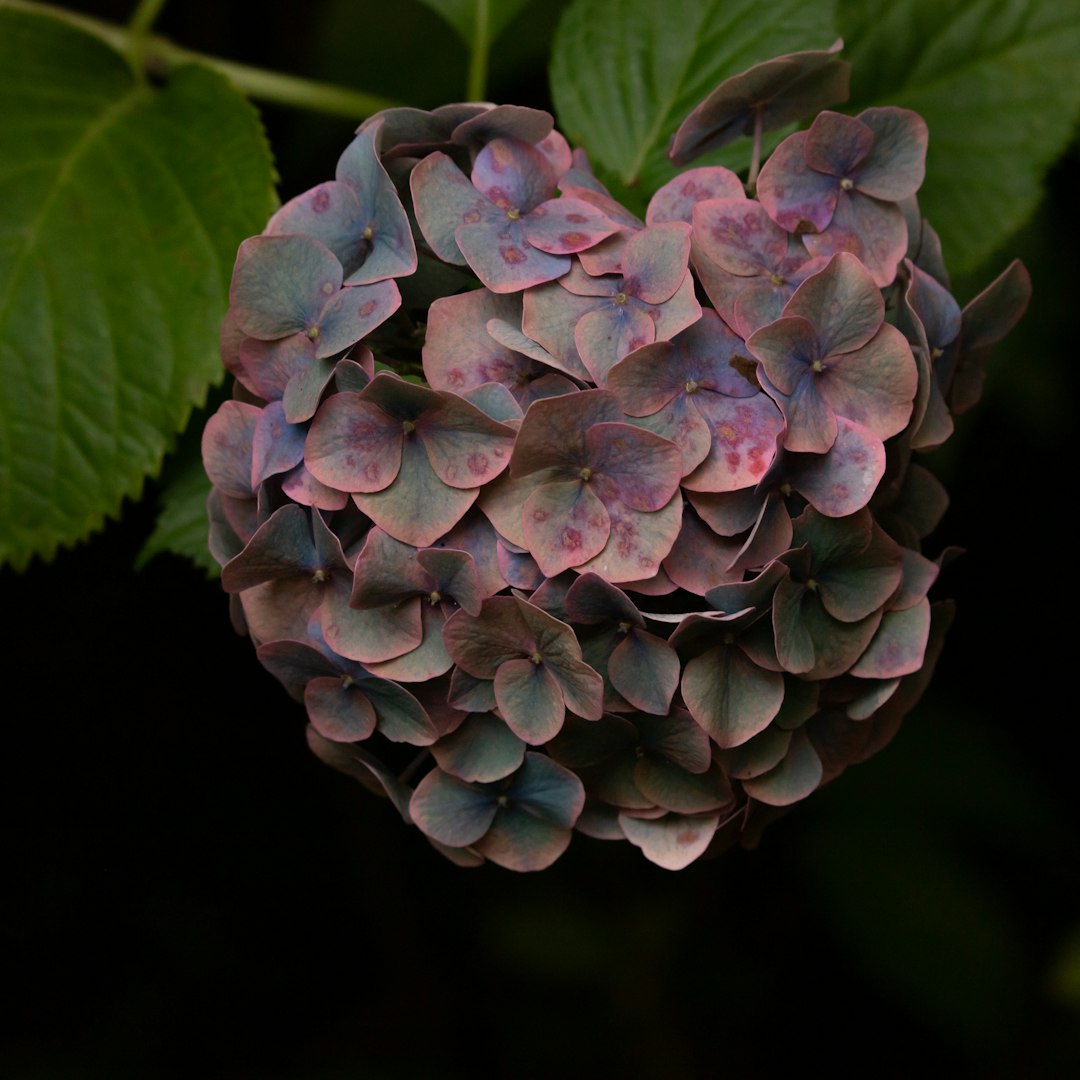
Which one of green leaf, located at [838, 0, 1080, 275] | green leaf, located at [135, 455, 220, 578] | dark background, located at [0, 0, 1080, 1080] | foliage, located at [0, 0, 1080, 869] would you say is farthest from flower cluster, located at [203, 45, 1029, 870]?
dark background, located at [0, 0, 1080, 1080]

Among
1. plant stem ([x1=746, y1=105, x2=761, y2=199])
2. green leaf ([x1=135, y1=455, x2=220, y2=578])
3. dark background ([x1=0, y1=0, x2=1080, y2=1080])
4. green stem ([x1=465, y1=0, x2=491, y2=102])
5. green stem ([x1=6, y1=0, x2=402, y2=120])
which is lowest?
dark background ([x1=0, y1=0, x2=1080, y2=1080])

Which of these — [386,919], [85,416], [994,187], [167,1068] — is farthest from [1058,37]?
[167,1068]

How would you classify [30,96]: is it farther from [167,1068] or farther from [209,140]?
[167,1068]

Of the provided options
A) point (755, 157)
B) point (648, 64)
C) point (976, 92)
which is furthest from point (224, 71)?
point (976, 92)

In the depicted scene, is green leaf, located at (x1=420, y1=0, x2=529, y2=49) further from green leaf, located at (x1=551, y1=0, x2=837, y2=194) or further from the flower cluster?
the flower cluster

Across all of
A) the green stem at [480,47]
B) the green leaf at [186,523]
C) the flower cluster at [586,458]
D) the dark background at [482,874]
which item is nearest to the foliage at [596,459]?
the flower cluster at [586,458]

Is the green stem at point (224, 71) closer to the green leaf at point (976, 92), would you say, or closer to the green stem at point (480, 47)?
the green stem at point (480, 47)
